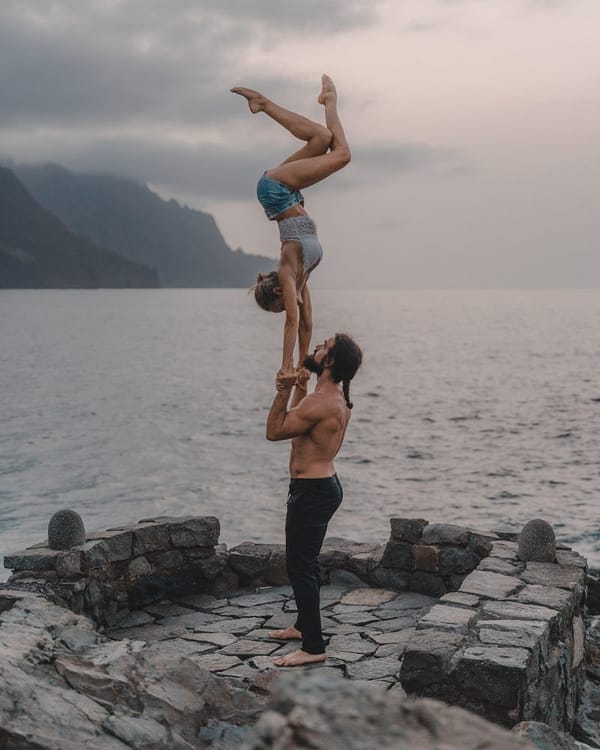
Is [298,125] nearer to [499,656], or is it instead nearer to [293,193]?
[293,193]

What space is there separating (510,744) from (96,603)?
25.0 ft

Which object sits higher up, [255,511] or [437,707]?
[437,707]

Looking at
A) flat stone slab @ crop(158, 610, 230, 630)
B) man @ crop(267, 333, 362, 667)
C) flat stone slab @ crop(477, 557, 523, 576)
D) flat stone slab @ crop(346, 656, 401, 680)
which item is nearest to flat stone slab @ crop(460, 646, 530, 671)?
flat stone slab @ crop(346, 656, 401, 680)

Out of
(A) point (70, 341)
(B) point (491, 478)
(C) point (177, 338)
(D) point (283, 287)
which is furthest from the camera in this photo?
(C) point (177, 338)

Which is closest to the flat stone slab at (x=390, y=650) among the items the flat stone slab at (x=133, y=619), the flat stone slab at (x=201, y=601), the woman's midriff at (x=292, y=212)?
A: the flat stone slab at (x=201, y=601)

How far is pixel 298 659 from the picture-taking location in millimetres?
7781

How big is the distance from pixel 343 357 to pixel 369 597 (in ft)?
12.6

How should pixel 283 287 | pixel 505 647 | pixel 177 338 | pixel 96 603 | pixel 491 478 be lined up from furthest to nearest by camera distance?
pixel 177 338 < pixel 491 478 < pixel 96 603 < pixel 283 287 < pixel 505 647

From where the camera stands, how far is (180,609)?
9.95m

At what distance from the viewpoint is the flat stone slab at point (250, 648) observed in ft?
27.2

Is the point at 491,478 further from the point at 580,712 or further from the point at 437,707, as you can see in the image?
the point at 437,707

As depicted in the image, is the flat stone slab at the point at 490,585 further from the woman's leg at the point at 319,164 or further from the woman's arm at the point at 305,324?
the woman's leg at the point at 319,164

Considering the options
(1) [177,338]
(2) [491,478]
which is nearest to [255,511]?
(2) [491,478]

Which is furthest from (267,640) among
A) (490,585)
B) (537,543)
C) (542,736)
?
(542,736)
